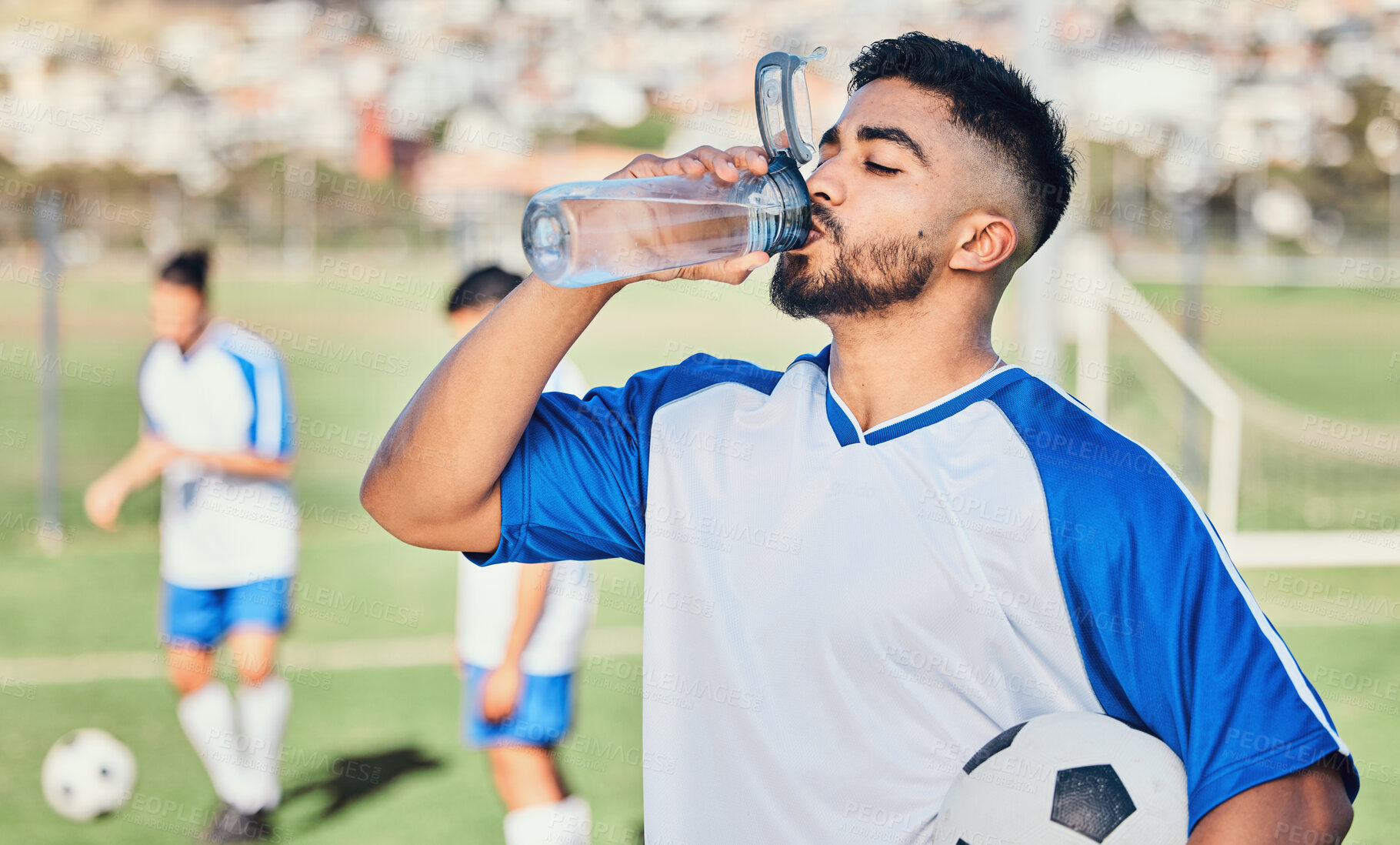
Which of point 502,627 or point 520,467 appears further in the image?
point 502,627

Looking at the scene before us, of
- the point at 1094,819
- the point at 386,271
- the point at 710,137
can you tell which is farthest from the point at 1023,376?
the point at 710,137

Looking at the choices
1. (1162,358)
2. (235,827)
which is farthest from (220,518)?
(1162,358)

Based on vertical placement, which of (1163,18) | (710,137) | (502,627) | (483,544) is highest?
(1163,18)

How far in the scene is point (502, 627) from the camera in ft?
13.9

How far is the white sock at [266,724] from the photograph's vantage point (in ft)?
15.9

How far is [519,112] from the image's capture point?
2734 inches

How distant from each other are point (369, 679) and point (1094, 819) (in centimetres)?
554

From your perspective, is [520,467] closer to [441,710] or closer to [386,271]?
[441,710]

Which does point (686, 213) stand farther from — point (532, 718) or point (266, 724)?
point (266, 724)

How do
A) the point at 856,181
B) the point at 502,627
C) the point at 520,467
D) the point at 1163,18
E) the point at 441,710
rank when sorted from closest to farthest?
1. the point at 856,181
2. the point at 520,467
3. the point at 502,627
4. the point at 441,710
5. the point at 1163,18

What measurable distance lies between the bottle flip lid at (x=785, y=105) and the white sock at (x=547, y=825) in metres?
2.72

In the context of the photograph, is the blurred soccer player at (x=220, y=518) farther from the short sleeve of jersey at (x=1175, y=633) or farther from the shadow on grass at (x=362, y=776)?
the short sleeve of jersey at (x=1175, y=633)

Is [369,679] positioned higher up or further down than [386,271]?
further down

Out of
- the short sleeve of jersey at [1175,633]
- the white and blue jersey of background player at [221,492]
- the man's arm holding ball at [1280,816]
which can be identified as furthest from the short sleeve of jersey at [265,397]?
the man's arm holding ball at [1280,816]
